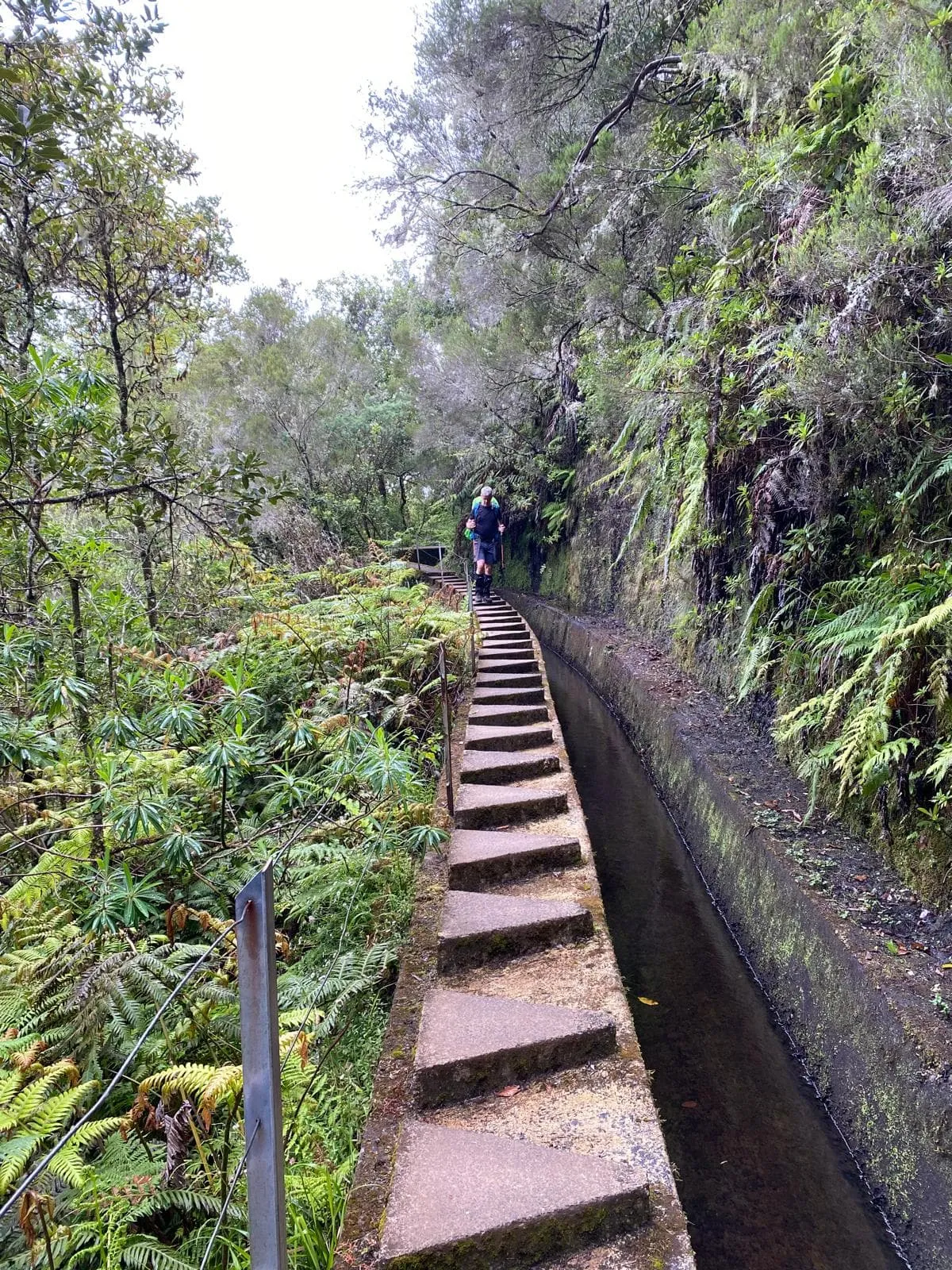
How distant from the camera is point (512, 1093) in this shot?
2.71 metres

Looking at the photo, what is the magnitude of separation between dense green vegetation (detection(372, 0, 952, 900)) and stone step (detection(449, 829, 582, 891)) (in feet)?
5.37

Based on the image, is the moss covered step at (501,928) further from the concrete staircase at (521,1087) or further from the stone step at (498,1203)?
the stone step at (498,1203)

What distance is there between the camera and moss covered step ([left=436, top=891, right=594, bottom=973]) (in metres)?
3.38

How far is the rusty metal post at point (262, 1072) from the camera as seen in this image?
1.29 metres

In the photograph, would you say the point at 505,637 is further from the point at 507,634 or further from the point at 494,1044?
the point at 494,1044

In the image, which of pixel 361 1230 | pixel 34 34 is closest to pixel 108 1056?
pixel 361 1230

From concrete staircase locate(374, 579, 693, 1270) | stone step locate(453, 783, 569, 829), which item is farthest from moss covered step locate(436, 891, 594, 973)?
stone step locate(453, 783, 569, 829)

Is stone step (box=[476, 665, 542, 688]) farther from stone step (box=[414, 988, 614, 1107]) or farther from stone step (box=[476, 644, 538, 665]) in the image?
stone step (box=[414, 988, 614, 1107])

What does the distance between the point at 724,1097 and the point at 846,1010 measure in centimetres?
84

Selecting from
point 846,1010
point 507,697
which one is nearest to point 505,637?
point 507,697

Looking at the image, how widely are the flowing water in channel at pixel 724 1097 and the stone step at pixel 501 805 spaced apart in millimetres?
1015

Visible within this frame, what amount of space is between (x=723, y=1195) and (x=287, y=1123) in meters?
1.99

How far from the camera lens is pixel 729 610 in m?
6.69

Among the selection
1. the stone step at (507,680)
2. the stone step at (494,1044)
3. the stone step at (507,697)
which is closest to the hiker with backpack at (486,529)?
the stone step at (507,680)
